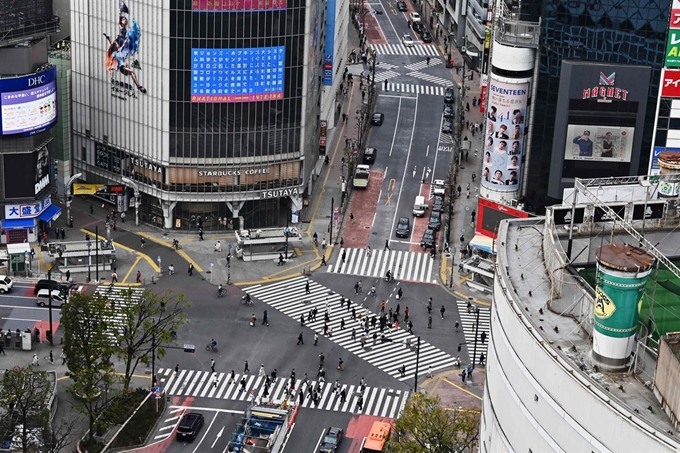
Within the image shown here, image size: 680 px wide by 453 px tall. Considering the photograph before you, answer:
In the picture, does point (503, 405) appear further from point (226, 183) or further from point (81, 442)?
point (226, 183)

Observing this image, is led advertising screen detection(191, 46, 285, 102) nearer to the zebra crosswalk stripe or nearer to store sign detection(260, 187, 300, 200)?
store sign detection(260, 187, 300, 200)

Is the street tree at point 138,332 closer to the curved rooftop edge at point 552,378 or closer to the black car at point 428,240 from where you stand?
the black car at point 428,240

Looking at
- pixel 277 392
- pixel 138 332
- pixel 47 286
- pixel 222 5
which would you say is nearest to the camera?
pixel 138 332

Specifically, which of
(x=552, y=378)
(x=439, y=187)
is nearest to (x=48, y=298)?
(x=439, y=187)

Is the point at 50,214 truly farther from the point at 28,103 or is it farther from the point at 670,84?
the point at 670,84

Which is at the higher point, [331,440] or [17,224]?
[17,224]

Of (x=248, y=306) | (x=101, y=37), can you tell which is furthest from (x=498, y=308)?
(x=101, y=37)
